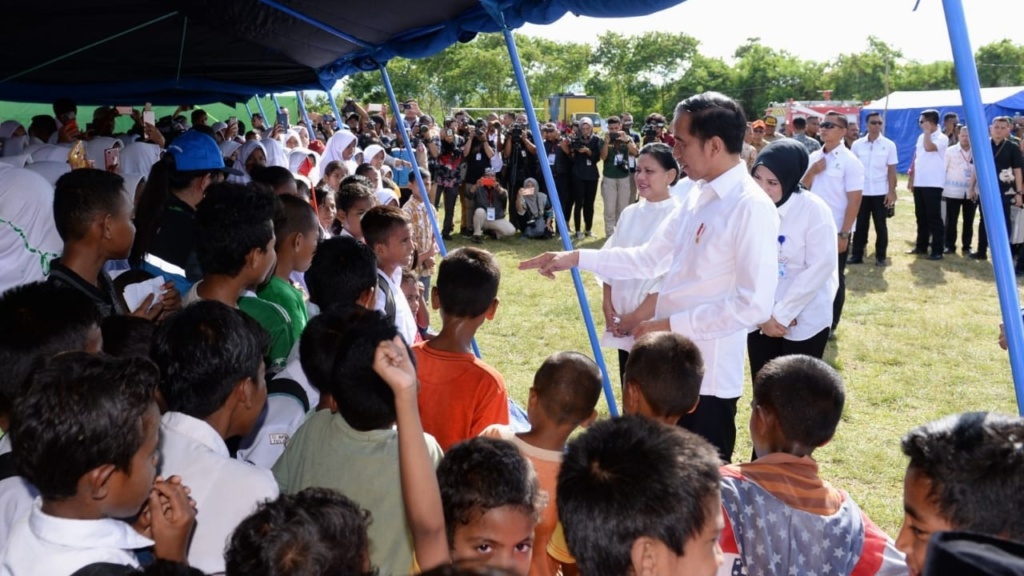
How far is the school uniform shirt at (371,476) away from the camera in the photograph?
6.35ft

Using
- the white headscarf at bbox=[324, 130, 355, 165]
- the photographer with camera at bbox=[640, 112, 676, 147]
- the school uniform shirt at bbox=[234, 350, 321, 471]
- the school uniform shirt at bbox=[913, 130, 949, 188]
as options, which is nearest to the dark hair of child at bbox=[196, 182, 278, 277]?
the school uniform shirt at bbox=[234, 350, 321, 471]

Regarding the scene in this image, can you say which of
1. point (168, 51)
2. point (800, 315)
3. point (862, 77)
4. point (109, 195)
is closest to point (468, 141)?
point (168, 51)

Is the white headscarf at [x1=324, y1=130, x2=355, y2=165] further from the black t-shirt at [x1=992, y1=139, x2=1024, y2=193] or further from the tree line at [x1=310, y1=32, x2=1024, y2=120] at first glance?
the tree line at [x1=310, y1=32, x2=1024, y2=120]

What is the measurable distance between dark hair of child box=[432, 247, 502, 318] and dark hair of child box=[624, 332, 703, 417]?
0.55m

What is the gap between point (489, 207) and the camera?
12828 millimetres

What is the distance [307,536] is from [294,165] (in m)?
7.81

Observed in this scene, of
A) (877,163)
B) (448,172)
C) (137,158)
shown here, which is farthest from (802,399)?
(448,172)

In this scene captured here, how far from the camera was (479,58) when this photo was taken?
53062 millimetres

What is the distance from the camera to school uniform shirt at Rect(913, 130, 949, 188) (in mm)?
10961

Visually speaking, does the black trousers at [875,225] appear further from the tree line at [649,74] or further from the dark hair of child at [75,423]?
the tree line at [649,74]

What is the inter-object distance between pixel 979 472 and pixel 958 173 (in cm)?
1059

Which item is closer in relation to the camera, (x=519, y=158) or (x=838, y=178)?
(x=838, y=178)

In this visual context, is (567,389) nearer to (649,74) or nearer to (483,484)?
(483,484)

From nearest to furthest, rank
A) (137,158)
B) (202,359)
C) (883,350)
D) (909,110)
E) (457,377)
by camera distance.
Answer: (202,359) < (457,377) < (883,350) < (137,158) < (909,110)
